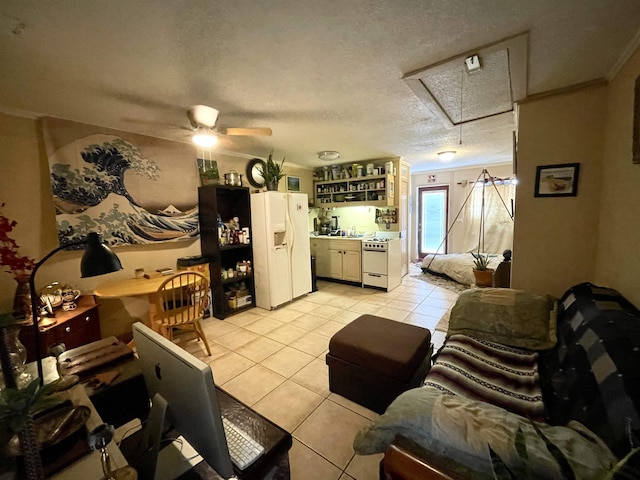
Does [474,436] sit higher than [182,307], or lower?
higher

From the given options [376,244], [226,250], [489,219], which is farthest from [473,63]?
[489,219]

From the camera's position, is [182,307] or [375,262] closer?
[182,307]

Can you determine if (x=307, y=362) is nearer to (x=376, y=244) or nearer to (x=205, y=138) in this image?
(x=205, y=138)

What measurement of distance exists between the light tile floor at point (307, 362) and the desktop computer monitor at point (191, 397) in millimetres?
1015

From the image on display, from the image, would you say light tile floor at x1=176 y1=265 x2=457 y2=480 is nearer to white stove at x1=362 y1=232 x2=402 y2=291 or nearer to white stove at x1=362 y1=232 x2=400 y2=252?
white stove at x1=362 y1=232 x2=402 y2=291

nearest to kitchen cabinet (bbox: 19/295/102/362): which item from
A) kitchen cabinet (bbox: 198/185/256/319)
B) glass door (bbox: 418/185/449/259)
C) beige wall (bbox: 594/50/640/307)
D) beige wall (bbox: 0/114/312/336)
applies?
beige wall (bbox: 0/114/312/336)

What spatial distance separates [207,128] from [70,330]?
2.15m

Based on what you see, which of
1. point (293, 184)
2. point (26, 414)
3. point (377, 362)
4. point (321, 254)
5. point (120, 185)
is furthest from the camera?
point (321, 254)

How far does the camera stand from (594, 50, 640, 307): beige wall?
1521 mm

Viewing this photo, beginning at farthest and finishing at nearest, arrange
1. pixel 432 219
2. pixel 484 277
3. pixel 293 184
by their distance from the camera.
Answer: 1. pixel 432 219
2. pixel 293 184
3. pixel 484 277

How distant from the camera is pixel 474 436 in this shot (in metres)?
0.81

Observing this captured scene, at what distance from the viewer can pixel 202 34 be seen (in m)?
1.37

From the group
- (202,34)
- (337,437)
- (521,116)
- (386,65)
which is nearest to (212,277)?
(337,437)

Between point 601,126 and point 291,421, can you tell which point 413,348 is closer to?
point 291,421
